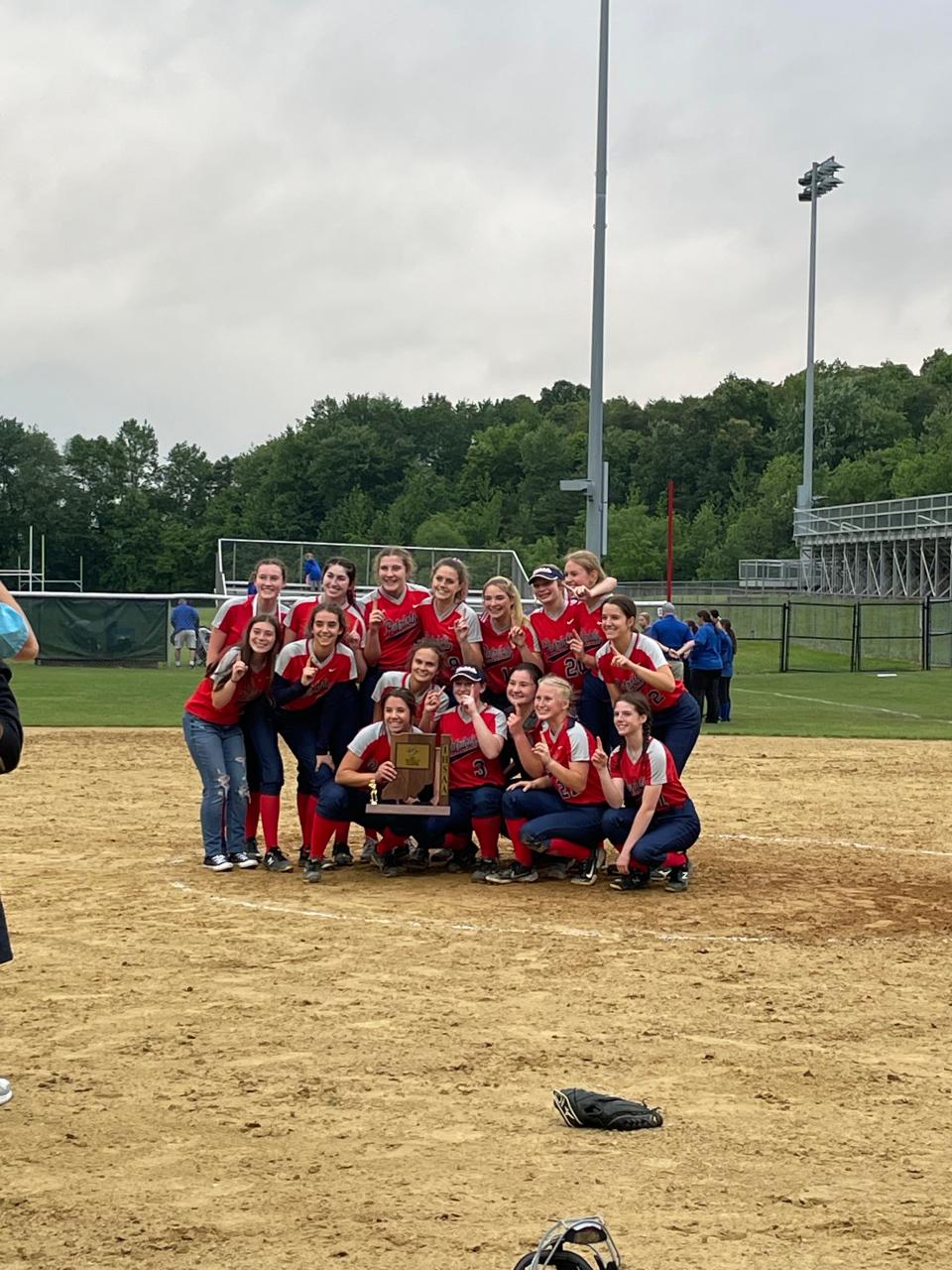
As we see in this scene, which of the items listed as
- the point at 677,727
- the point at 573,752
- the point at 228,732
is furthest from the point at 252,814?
the point at 677,727

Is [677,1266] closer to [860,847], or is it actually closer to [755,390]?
[860,847]

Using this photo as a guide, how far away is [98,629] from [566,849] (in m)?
26.9

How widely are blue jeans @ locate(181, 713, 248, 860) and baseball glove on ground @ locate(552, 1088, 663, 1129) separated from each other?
5160 millimetres

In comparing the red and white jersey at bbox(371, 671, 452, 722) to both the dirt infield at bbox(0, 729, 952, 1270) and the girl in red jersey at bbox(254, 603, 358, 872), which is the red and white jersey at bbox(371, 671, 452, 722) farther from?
the dirt infield at bbox(0, 729, 952, 1270)

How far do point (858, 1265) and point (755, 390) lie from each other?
109347 millimetres

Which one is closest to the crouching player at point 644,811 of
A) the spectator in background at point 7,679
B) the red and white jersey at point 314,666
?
the red and white jersey at point 314,666

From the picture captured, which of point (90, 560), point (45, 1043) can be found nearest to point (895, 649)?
point (45, 1043)

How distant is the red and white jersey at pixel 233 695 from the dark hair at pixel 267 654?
0.02 metres

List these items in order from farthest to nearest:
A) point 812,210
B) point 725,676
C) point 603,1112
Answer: point 812,210 → point 725,676 → point 603,1112

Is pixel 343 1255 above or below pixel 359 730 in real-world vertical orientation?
below

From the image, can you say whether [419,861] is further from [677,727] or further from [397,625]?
[677,727]

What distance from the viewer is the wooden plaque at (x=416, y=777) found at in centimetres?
939

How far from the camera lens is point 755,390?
110 m

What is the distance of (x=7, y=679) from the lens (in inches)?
200
